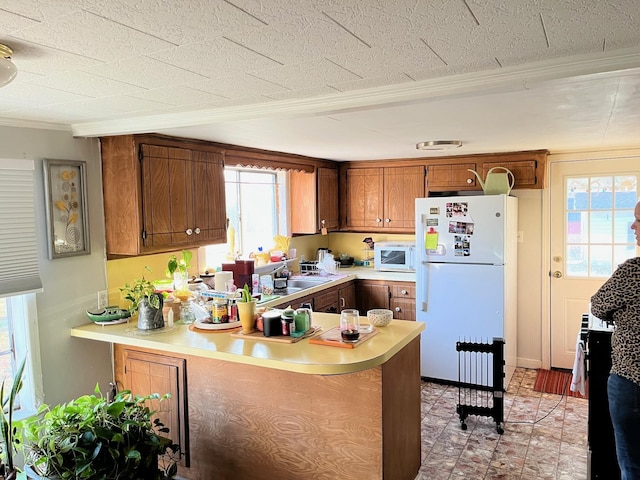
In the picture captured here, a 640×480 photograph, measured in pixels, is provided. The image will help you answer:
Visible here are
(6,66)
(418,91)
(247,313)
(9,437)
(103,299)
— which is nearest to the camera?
Result: (6,66)

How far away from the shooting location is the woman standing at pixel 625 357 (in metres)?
2.24

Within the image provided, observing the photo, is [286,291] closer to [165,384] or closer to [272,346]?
[165,384]

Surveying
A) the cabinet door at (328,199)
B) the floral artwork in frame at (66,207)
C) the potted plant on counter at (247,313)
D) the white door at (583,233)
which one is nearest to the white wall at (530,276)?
the white door at (583,233)

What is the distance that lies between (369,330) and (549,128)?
5.86 ft

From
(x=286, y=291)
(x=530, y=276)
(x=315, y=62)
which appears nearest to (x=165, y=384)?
(x=286, y=291)

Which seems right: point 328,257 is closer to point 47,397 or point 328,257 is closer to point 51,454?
point 47,397

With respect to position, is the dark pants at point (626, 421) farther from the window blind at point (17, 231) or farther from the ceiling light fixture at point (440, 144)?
the window blind at point (17, 231)

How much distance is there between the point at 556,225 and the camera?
15.7 feet

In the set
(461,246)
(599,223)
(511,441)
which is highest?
(599,223)

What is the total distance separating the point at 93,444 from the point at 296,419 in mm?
944

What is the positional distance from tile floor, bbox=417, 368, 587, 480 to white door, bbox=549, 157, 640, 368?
0.89 meters

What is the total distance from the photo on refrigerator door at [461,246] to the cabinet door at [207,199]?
199cm

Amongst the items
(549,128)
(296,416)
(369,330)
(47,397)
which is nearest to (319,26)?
(369,330)

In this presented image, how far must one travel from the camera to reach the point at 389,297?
494cm
